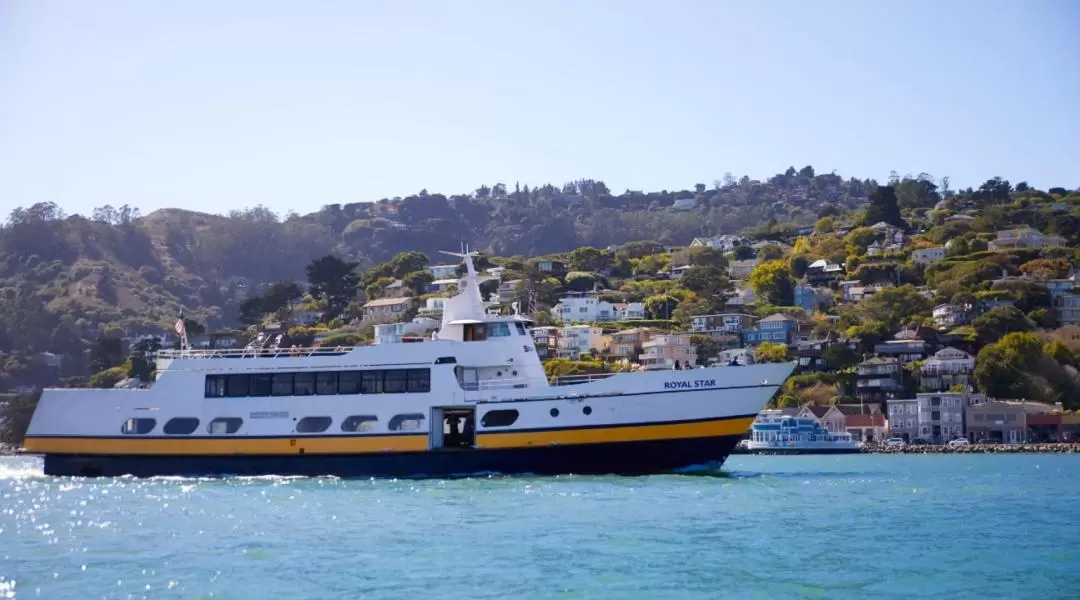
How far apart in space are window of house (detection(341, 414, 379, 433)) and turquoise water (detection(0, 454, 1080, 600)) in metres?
2.55

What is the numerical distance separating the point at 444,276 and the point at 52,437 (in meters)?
87.7

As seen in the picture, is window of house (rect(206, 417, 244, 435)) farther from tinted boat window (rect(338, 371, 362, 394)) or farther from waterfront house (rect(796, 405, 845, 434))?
waterfront house (rect(796, 405, 845, 434))

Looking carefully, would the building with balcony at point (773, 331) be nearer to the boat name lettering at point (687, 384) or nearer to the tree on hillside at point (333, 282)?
the tree on hillside at point (333, 282)

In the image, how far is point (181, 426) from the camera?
36688 millimetres

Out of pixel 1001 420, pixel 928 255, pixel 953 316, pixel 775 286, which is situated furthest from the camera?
pixel 928 255

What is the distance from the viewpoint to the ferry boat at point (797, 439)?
233ft

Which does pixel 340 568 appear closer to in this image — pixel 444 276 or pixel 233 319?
pixel 444 276

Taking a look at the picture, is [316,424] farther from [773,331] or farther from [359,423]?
[773,331]

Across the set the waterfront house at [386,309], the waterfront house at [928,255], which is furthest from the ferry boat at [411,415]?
the waterfront house at [928,255]

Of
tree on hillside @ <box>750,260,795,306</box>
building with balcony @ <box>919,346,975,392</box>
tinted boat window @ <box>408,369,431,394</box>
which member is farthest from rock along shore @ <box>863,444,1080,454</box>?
tinted boat window @ <box>408,369,431,394</box>

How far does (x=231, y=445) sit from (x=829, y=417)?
4635 cm

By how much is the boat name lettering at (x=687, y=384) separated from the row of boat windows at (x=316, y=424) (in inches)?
156

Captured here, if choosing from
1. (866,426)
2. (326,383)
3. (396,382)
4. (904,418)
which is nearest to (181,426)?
(326,383)

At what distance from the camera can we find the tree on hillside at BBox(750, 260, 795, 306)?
4365 inches
